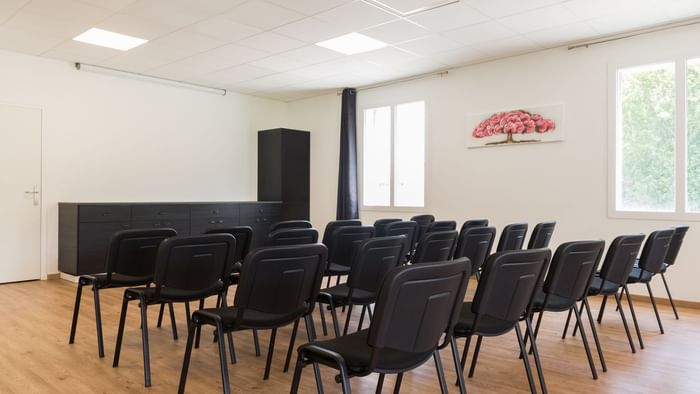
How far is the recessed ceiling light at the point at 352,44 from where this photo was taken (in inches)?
234

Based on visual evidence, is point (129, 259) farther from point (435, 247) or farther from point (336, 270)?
point (435, 247)

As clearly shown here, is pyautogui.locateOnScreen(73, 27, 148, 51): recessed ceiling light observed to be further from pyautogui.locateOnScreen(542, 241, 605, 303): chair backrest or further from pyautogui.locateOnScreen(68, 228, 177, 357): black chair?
pyautogui.locateOnScreen(542, 241, 605, 303): chair backrest

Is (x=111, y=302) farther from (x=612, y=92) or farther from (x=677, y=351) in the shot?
(x=612, y=92)

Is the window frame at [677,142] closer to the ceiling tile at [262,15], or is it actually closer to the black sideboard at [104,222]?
the ceiling tile at [262,15]

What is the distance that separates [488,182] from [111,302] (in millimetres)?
4812

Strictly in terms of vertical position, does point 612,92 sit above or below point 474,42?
below

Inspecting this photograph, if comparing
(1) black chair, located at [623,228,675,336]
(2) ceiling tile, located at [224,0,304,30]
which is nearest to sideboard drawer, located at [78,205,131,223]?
(2) ceiling tile, located at [224,0,304,30]

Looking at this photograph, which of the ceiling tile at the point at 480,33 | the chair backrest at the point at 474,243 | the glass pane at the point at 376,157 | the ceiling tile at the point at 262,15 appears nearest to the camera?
the chair backrest at the point at 474,243

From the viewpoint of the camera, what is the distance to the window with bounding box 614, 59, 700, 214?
541 centimetres

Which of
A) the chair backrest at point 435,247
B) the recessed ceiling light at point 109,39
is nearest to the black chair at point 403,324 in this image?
the chair backrest at point 435,247

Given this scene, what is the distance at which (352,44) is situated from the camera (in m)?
6.21

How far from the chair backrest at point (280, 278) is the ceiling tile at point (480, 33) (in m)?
3.94

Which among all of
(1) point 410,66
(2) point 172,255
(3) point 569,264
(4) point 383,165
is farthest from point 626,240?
(4) point 383,165

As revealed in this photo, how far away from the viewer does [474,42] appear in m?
6.07
